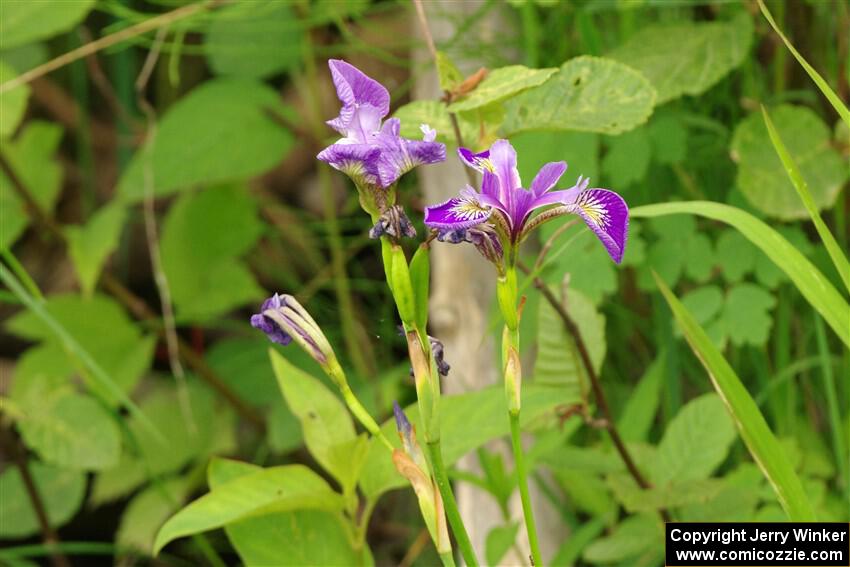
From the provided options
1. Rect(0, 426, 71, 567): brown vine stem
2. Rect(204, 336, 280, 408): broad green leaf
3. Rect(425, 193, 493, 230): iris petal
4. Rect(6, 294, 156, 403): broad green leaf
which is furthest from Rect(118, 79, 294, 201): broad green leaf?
Rect(425, 193, 493, 230): iris petal

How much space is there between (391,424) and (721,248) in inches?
21.0

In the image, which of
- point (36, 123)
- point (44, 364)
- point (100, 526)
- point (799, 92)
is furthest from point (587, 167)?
point (100, 526)

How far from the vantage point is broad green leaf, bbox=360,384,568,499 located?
3.16ft

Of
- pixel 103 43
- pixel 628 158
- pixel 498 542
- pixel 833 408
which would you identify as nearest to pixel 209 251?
pixel 103 43

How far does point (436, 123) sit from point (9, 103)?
0.61m

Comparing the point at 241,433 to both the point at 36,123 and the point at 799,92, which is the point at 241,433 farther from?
the point at 799,92

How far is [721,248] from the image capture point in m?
1.27

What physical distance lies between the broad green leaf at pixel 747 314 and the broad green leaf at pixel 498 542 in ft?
1.17

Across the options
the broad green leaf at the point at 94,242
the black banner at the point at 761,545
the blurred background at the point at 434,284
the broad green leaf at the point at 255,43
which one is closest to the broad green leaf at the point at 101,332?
the blurred background at the point at 434,284

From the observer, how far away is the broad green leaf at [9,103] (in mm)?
1211

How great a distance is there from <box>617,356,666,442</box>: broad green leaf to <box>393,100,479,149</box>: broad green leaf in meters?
0.48

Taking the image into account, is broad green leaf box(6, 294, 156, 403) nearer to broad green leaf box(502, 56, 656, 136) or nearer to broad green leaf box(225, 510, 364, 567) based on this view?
broad green leaf box(225, 510, 364, 567)

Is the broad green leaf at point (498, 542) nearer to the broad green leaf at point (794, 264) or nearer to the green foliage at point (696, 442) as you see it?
the green foliage at point (696, 442)

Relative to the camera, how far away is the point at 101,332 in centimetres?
179
